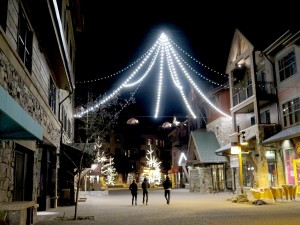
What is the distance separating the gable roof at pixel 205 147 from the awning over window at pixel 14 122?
85.2ft

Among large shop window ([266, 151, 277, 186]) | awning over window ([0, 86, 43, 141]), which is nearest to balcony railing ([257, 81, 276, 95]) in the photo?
large shop window ([266, 151, 277, 186])

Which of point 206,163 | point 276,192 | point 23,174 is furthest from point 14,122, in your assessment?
point 206,163

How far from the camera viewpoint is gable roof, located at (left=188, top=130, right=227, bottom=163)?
32.9 meters

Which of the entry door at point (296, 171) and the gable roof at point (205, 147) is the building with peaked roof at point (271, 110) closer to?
the entry door at point (296, 171)

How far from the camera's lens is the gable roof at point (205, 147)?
32938 millimetres

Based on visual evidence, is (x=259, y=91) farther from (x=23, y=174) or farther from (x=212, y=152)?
(x=23, y=174)

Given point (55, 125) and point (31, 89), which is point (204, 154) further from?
point (31, 89)

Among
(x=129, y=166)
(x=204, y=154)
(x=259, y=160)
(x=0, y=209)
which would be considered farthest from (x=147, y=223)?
(x=129, y=166)

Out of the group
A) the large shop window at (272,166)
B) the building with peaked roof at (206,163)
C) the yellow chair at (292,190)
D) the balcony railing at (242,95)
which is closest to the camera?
the yellow chair at (292,190)

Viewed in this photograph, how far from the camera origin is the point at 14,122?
6527 mm

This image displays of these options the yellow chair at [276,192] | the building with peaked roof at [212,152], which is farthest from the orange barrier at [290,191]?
the building with peaked roof at [212,152]

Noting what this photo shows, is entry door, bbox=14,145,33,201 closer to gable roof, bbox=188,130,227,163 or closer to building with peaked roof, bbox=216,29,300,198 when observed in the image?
building with peaked roof, bbox=216,29,300,198

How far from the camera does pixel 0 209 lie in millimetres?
7594

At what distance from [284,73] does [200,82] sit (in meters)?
16.4
